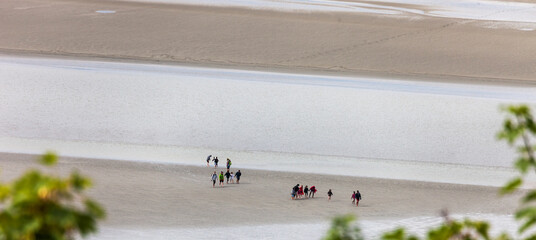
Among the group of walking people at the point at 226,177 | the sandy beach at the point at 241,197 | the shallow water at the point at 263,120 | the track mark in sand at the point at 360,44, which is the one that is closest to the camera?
the sandy beach at the point at 241,197

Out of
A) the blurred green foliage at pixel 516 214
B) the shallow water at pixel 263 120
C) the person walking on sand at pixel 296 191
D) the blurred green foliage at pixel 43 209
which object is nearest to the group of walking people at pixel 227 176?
the shallow water at pixel 263 120

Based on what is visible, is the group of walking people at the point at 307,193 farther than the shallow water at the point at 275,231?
Yes

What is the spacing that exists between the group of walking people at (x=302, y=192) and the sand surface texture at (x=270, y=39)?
9891 millimetres

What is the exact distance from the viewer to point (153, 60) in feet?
77.2

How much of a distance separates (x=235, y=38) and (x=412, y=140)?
1054cm

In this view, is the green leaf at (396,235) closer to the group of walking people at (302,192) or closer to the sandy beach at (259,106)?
the sandy beach at (259,106)

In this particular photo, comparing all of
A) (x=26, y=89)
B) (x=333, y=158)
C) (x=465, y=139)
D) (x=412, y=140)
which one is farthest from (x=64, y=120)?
(x=465, y=139)

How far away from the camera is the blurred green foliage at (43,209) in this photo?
2.06 meters

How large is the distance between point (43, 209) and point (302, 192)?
11385mm

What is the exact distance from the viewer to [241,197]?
523 inches

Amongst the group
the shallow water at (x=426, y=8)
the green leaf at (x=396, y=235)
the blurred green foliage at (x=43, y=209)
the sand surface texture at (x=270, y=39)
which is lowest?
the blurred green foliage at (x=43, y=209)

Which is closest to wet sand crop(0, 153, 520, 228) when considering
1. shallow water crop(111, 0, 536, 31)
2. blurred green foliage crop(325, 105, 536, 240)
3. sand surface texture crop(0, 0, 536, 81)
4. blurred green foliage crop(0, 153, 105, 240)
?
sand surface texture crop(0, 0, 536, 81)

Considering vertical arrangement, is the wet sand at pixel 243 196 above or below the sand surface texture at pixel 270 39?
below

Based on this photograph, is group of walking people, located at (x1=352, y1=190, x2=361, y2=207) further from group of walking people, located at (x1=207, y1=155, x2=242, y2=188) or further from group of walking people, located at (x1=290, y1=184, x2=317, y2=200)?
group of walking people, located at (x1=207, y1=155, x2=242, y2=188)
